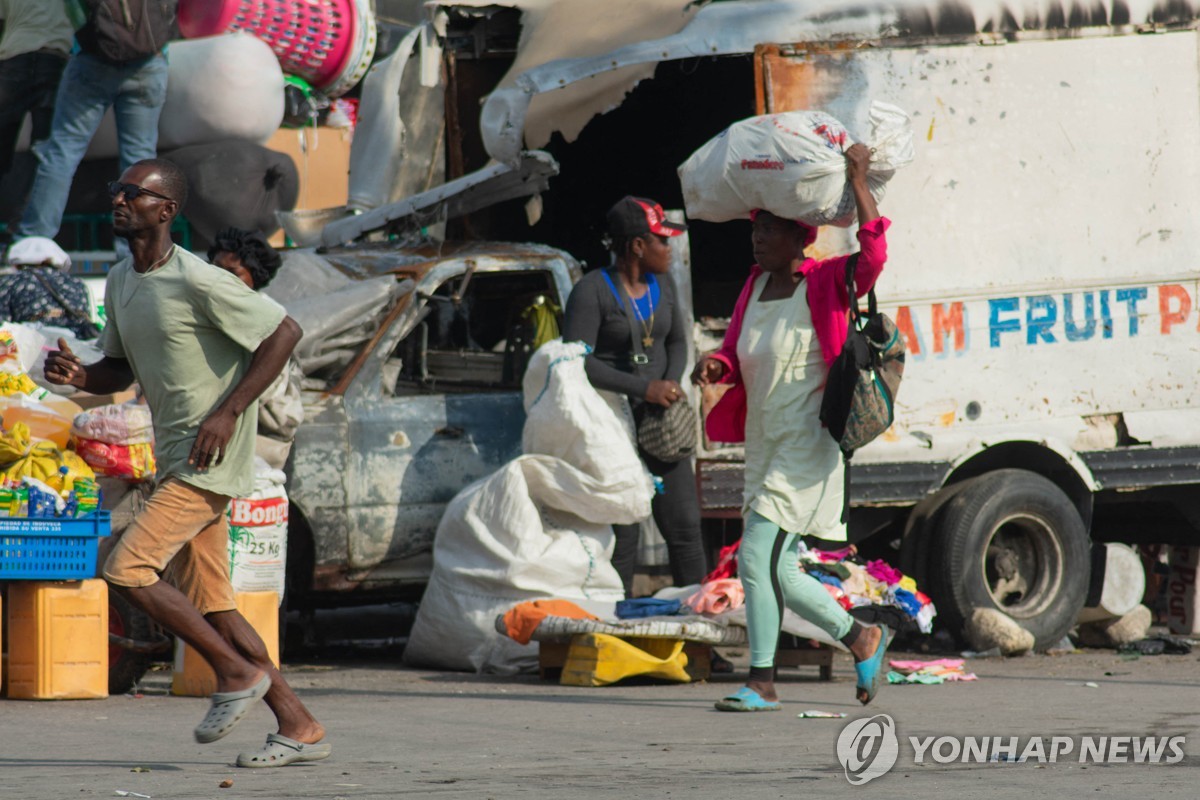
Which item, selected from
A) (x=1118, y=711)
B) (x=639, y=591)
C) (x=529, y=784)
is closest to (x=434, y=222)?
(x=639, y=591)

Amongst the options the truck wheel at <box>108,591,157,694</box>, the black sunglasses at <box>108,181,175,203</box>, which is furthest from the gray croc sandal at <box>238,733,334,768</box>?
the truck wheel at <box>108,591,157,694</box>

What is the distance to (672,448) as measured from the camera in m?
8.12

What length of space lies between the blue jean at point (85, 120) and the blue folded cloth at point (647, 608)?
401cm

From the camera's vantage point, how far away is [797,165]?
260 inches

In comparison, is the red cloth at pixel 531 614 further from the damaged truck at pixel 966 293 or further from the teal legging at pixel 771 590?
the teal legging at pixel 771 590

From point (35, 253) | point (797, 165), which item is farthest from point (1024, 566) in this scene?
point (35, 253)

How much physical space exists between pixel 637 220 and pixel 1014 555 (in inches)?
98.8

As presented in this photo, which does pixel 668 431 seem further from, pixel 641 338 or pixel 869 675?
pixel 869 675

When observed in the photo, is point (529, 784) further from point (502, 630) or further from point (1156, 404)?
point (1156, 404)

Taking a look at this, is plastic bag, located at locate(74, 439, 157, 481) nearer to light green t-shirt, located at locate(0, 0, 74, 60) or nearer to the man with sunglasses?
the man with sunglasses

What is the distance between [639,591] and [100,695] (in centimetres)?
282

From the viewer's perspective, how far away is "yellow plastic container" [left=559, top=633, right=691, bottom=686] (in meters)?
7.49

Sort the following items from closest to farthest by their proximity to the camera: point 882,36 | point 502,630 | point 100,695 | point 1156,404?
point 100,695 → point 502,630 → point 882,36 → point 1156,404

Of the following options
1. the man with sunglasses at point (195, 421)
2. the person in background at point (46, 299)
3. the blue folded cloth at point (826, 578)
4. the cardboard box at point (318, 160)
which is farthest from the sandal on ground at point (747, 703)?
the cardboard box at point (318, 160)
